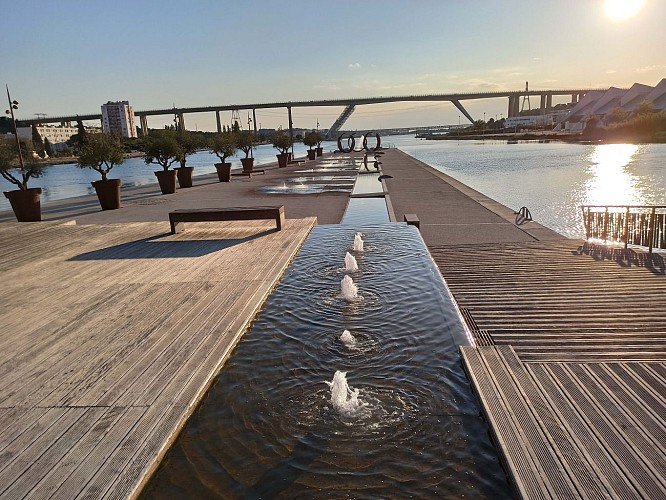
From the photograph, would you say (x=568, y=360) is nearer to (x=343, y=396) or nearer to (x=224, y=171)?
(x=343, y=396)

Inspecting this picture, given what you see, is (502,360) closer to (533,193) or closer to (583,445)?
(583,445)

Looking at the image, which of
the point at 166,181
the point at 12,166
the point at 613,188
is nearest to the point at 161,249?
the point at 12,166

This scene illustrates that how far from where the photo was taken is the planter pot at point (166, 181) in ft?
67.0

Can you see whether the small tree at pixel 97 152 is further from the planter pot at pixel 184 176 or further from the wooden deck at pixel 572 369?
the wooden deck at pixel 572 369

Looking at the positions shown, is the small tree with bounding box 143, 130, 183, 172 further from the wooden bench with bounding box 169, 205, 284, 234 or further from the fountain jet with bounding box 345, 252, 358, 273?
the fountain jet with bounding box 345, 252, 358, 273

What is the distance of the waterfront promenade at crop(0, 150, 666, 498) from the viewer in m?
2.98

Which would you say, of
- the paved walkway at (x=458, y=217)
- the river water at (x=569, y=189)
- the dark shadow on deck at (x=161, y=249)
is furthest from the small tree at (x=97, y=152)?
the river water at (x=569, y=189)

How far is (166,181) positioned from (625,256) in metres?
18.2

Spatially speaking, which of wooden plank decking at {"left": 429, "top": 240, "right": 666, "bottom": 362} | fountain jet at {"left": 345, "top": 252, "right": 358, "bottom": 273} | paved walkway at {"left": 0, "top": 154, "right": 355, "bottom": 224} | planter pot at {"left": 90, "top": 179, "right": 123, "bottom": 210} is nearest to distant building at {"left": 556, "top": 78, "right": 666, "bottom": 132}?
paved walkway at {"left": 0, "top": 154, "right": 355, "bottom": 224}

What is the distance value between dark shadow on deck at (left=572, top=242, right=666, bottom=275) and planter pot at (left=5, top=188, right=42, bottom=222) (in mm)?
14380

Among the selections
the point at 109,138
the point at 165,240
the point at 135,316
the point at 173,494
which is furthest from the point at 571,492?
the point at 109,138

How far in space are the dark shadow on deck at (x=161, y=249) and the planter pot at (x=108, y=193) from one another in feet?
A: 23.3

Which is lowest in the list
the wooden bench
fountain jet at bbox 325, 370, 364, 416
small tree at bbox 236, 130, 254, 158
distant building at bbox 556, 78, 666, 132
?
fountain jet at bbox 325, 370, 364, 416

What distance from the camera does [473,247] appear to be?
29.7 ft
